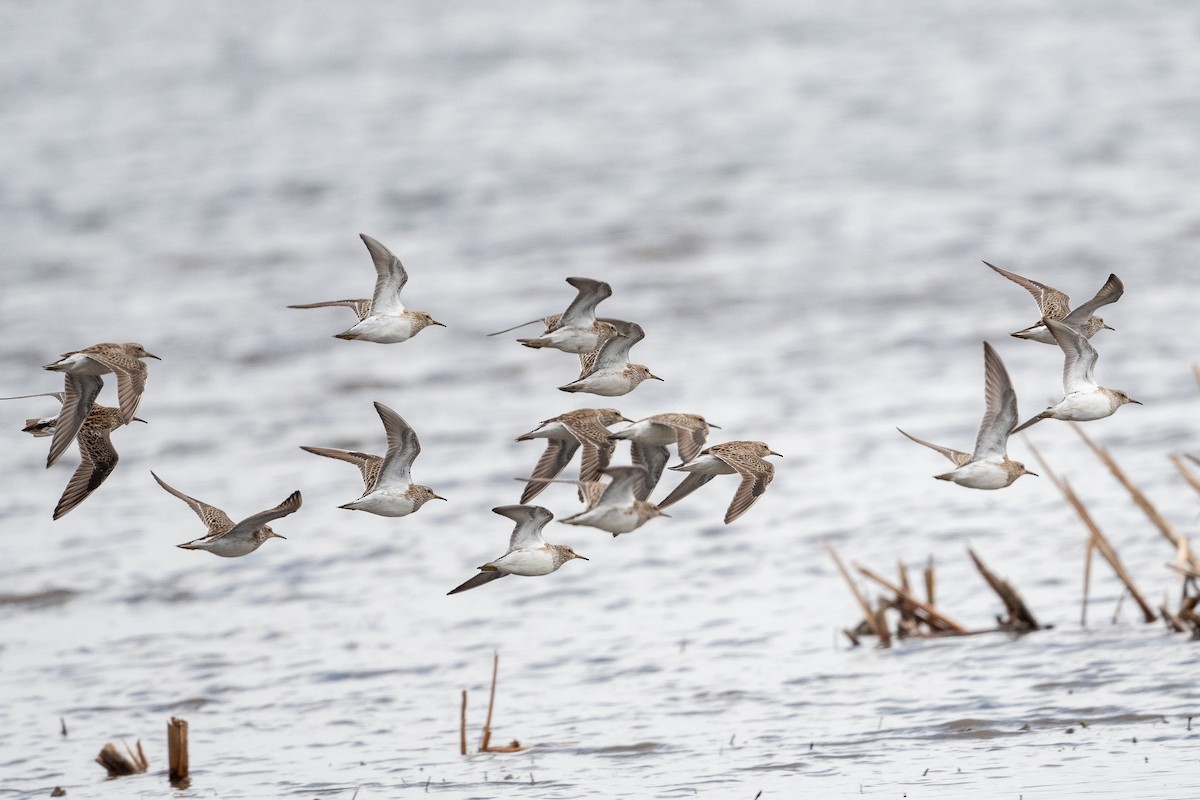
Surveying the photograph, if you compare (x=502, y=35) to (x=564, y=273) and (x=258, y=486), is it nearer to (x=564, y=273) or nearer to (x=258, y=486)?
Result: (x=564, y=273)

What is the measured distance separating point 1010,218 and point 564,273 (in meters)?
6.96

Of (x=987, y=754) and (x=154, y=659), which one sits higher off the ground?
(x=987, y=754)

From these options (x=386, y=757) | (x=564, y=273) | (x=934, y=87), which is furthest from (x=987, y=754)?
(x=934, y=87)

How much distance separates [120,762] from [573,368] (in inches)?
456

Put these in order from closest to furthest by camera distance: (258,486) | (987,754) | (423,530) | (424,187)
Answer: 1. (987,754)
2. (423,530)
3. (258,486)
4. (424,187)

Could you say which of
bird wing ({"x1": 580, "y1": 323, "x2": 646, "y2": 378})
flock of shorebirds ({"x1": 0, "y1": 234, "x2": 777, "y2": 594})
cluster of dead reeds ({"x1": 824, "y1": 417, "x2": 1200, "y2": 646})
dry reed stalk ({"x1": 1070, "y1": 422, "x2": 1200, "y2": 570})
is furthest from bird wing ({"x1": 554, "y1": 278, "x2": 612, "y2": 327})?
cluster of dead reeds ({"x1": 824, "y1": 417, "x2": 1200, "y2": 646})

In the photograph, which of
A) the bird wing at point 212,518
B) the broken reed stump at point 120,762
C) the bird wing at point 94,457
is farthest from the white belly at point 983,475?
the broken reed stump at point 120,762

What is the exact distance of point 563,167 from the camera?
1235 inches

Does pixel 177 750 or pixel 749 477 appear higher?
pixel 749 477

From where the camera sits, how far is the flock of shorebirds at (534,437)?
23.3 feet

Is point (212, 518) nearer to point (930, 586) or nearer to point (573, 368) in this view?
point (930, 586)

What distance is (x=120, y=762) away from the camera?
10320 millimetres

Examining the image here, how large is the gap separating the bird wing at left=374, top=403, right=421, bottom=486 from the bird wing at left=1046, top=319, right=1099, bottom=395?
261 centimetres

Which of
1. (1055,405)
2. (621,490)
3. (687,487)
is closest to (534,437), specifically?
(621,490)
